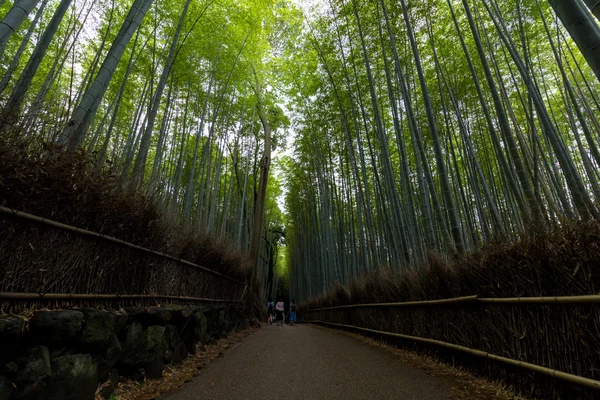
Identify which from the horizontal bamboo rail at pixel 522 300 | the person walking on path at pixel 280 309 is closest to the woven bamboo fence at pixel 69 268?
the horizontal bamboo rail at pixel 522 300

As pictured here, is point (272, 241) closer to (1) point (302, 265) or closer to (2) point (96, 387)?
(1) point (302, 265)

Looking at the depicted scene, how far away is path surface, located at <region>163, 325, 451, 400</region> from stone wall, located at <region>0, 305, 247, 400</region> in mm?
390

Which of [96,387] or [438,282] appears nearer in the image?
[96,387]

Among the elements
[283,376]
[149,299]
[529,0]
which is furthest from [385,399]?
[529,0]

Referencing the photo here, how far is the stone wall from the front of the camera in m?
1.34

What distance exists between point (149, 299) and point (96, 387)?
3.59 feet

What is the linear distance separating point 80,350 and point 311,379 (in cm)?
175

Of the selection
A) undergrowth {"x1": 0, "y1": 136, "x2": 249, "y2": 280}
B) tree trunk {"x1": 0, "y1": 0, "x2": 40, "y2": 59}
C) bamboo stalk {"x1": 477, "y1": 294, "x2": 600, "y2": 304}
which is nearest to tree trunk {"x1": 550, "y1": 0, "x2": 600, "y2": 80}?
bamboo stalk {"x1": 477, "y1": 294, "x2": 600, "y2": 304}

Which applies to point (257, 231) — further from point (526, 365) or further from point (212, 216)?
point (526, 365)

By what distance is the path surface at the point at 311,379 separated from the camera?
2186 millimetres

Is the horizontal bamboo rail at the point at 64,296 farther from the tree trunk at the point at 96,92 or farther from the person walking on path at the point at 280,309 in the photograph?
the person walking on path at the point at 280,309

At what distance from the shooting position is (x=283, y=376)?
2.69 m

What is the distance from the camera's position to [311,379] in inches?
102

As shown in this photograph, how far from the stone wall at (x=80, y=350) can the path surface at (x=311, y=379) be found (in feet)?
1.28
